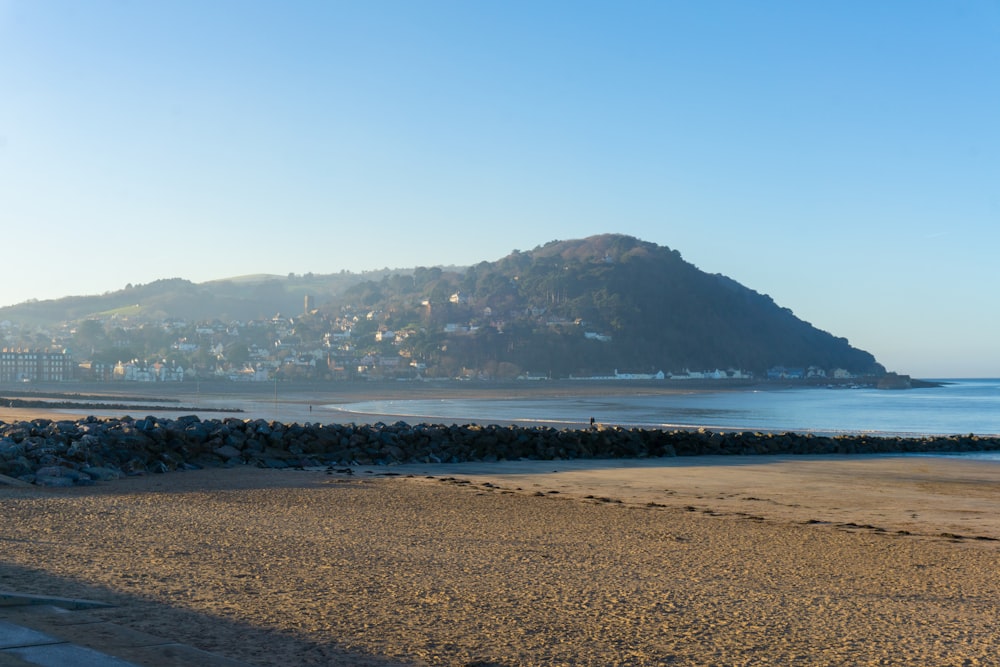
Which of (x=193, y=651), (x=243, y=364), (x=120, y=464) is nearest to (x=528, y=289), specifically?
(x=243, y=364)

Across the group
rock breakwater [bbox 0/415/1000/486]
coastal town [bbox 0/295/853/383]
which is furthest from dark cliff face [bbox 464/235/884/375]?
rock breakwater [bbox 0/415/1000/486]

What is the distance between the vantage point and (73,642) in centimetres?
471

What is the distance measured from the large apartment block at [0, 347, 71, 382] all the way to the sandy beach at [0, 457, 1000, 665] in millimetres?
120793

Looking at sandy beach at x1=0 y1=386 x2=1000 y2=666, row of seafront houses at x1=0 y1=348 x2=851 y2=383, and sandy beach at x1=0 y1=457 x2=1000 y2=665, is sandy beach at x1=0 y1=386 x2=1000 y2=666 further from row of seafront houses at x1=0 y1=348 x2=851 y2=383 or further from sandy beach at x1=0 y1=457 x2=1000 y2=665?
row of seafront houses at x1=0 y1=348 x2=851 y2=383

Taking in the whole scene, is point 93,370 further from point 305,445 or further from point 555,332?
point 305,445

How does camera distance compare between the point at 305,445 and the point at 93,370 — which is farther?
the point at 93,370

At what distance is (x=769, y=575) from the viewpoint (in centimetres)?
722

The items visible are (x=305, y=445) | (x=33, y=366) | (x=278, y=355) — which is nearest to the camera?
(x=305, y=445)

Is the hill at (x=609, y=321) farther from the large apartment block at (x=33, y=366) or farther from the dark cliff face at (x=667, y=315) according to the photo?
the large apartment block at (x=33, y=366)

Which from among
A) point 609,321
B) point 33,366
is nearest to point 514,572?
point 33,366

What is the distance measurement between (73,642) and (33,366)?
439 feet

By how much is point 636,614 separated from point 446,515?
5.14m

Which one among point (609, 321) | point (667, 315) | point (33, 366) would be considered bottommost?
point (33, 366)

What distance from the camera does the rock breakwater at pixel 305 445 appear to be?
15.7 meters
